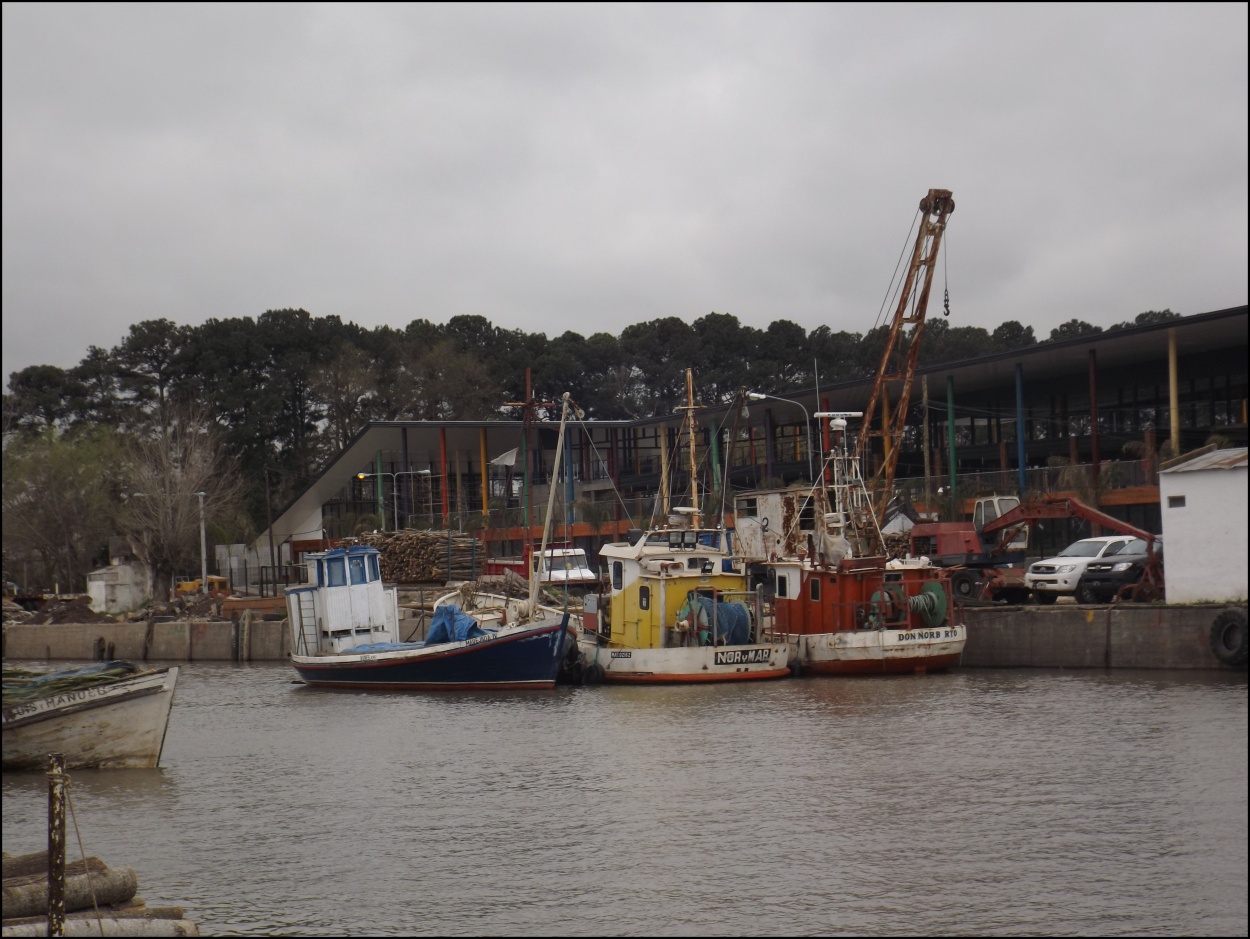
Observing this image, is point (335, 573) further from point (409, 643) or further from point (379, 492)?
point (379, 492)

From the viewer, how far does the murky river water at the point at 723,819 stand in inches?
497

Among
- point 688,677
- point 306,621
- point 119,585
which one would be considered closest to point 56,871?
point 688,677

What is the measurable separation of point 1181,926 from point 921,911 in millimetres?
2788

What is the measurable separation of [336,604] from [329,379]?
1939 inches

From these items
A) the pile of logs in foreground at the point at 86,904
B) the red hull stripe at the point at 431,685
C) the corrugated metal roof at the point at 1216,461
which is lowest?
the red hull stripe at the point at 431,685

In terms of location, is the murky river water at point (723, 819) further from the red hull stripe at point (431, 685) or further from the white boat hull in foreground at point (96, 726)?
the red hull stripe at point (431, 685)

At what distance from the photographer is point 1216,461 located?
3.64 meters

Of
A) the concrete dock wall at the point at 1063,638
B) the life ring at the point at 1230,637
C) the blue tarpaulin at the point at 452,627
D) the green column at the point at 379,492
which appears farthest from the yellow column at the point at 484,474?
the life ring at the point at 1230,637

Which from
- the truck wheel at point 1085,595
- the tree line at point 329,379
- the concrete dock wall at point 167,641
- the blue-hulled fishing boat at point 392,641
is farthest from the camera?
the tree line at point 329,379

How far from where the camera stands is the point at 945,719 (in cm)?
2520

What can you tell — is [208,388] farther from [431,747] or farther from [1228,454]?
[1228,454]

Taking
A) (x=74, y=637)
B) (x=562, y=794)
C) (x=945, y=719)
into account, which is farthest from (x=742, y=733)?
(x=74, y=637)

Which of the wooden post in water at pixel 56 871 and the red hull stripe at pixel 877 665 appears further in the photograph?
the red hull stripe at pixel 877 665

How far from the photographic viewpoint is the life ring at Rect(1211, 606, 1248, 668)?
144 inches
